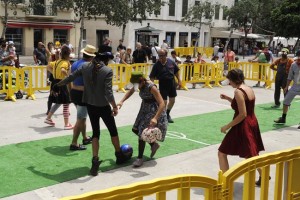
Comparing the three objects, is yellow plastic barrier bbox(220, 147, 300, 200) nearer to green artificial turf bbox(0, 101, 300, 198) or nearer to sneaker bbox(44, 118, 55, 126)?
A: green artificial turf bbox(0, 101, 300, 198)

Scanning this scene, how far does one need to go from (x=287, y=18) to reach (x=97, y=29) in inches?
722

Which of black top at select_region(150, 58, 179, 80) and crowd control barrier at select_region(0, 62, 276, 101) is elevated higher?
black top at select_region(150, 58, 179, 80)

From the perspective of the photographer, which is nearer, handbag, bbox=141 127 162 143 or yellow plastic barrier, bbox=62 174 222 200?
yellow plastic barrier, bbox=62 174 222 200

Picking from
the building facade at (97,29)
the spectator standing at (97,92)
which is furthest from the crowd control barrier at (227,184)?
the building facade at (97,29)

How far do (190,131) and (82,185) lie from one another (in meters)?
3.90

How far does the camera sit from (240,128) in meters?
5.52

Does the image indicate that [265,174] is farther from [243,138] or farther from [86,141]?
[86,141]

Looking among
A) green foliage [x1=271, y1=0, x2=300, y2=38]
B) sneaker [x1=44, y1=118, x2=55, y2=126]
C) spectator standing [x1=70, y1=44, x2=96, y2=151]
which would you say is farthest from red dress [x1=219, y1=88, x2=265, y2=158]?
green foliage [x1=271, y1=0, x2=300, y2=38]

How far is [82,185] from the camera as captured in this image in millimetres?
5805

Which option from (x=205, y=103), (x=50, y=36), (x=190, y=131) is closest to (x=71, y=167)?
(x=190, y=131)

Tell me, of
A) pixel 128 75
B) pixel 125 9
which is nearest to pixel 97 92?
pixel 128 75

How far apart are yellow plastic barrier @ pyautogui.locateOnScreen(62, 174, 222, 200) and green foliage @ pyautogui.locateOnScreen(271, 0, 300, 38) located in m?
40.6

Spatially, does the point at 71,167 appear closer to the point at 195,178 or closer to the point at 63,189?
the point at 63,189

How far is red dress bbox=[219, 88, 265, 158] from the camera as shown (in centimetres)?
550
